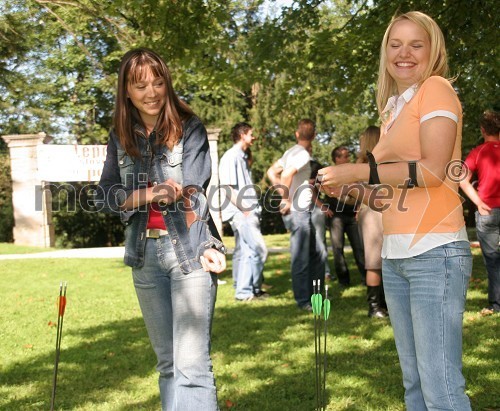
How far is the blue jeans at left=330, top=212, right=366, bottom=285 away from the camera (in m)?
10.0

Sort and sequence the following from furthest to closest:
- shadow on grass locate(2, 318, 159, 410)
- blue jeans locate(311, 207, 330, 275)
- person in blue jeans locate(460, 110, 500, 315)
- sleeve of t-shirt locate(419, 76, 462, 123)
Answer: blue jeans locate(311, 207, 330, 275), person in blue jeans locate(460, 110, 500, 315), shadow on grass locate(2, 318, 159, 410), sleeve of t-shirt locate(419, 76, 462, 123)

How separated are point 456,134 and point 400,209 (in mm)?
362

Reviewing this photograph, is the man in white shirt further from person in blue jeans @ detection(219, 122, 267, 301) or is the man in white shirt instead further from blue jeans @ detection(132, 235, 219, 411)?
blue jeans @ detection(132, 235, 219, 411)

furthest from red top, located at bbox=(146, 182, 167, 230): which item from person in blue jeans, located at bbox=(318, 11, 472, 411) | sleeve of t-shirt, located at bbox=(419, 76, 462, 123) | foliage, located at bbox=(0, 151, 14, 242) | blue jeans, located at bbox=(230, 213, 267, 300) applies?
foliage, located at bbox=(0, 151, 14, 242)

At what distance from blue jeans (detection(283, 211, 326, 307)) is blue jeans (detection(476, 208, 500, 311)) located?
1.92m

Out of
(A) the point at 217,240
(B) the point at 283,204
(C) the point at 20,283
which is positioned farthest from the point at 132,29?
(A) the point at 217,240

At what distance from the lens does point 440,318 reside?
107 inches

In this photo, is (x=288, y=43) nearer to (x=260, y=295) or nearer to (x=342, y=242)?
(x=342, y=242)

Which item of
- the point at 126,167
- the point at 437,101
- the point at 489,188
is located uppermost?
the point at 437,101

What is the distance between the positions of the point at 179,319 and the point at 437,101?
1.55 m

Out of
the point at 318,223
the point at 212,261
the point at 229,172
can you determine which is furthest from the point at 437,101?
the point at 229,172

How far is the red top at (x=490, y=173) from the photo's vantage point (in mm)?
7281

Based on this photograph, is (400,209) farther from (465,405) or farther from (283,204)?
(283,204)

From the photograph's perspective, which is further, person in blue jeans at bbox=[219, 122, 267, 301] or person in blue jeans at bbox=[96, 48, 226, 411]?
person in blue jeans at bbox=[219, 122, 267, 301]
